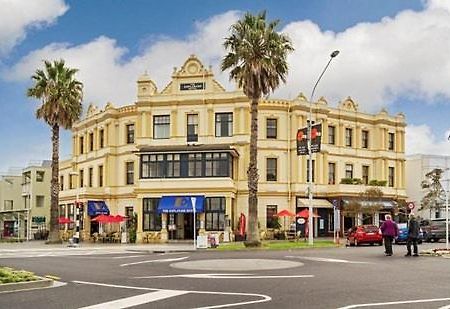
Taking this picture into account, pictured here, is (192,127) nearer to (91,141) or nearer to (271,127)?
(271,127)

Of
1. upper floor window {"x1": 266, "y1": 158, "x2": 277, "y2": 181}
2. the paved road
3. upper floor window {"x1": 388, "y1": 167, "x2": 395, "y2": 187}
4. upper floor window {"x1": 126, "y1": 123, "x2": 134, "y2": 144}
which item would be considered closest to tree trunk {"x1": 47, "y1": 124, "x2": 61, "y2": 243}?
upper floor window {"x1": 126, "y1": 123, "x2": 134, "y2": 144}

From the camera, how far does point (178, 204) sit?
49125 mm

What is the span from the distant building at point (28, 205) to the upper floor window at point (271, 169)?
97.0ft

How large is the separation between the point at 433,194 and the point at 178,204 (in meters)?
25.3

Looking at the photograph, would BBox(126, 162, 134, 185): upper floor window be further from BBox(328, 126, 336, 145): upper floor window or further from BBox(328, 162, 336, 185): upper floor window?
BBox(328, 126, 336, 145): upper floor window

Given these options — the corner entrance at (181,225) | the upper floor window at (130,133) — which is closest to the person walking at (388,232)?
the corner entrance at (181,225)

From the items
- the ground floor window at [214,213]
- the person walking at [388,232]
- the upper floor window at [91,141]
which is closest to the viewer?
the person walking at [388,232]

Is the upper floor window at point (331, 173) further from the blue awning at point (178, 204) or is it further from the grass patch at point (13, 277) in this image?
the grass patch at point (13, 277)

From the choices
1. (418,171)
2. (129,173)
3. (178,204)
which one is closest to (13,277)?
(178,204)

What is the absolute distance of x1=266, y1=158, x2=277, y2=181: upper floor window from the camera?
5372 centimetres

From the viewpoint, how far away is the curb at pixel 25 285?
14156mm

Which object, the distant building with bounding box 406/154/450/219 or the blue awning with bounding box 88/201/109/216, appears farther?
the distant building with bounding box 406/154/450/219

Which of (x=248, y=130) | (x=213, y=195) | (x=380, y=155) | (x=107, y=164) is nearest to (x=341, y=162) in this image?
(x=380, y=155)

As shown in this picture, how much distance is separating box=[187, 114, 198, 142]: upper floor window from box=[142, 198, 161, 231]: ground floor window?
250 inches
